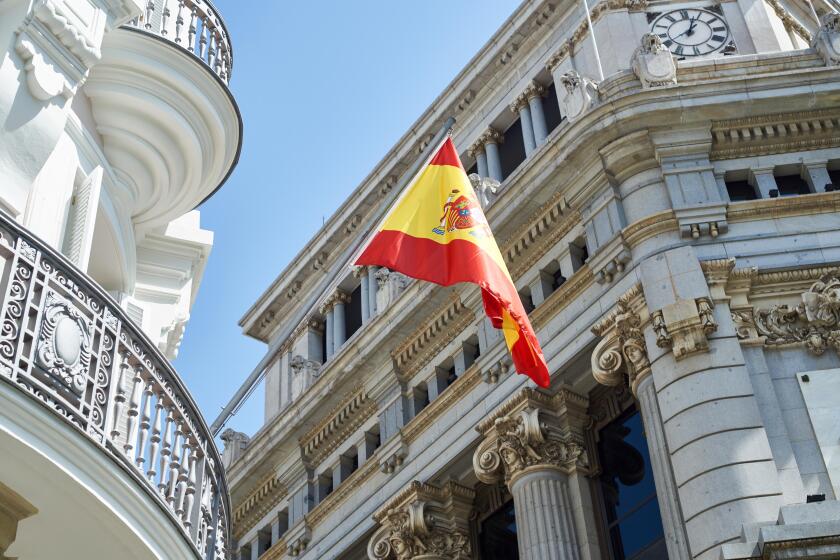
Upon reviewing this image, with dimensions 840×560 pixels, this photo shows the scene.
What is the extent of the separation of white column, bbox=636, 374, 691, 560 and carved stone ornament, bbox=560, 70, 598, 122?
20.3 ft

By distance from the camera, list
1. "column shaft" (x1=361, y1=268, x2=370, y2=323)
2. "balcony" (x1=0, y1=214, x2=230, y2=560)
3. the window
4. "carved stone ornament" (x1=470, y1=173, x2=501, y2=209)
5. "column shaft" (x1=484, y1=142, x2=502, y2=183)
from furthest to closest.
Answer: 1. "column shaft" (x1=361, y1=268, x2=370, y2=323)
2. "column shaft" (x1=484, y1=142, x2=502, y2=183)
3. "carved stone ornament" (x1=470, y1=173, x2=501, y2=209)
4. the window
5. "balcony" (x1=0, y1=214, x2=230, y2=560)

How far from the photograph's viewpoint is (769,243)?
20.6m

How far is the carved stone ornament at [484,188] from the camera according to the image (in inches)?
1000

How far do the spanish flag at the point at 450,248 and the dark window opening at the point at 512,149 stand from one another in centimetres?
912

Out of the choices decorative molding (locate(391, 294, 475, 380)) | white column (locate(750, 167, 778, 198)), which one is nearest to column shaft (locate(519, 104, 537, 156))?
decorative molding (locate(391, 294, 475, 380))

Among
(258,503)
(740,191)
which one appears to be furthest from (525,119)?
(258,503)

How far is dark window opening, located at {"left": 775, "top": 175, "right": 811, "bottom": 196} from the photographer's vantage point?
861 inches

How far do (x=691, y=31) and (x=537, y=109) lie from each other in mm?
3918

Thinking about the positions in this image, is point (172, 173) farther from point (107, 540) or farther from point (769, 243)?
point (769, 243)

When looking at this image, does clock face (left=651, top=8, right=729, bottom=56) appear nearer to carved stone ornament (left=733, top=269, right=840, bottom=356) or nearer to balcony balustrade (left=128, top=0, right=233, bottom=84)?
carved stone ornament (left=733, top=269, right=840, bottom=356)

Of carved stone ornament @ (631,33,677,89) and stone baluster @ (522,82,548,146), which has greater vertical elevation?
stone baluster @ (522,82,548,146)

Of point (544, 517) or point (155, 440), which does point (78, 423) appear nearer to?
point (155, 440)

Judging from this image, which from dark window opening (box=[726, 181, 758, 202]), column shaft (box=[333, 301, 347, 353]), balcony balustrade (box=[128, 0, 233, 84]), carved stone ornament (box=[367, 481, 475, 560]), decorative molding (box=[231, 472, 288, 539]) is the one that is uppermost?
column shaft (box=[333, 301, 347, 353])

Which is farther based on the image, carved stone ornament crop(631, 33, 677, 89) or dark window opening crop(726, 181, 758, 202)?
carved stone ornament crop(631, 33, 677, 89)
